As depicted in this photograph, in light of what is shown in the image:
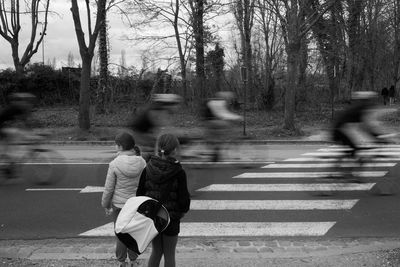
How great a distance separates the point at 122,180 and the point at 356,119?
5.04m

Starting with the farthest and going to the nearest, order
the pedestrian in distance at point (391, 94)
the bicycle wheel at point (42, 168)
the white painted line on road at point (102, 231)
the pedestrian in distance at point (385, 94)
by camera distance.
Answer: the pedestrian in distance at point (391, 94)
the pedestrian in distance at point (385, 94)
the bicycle wheel at point (42, 168)
the white painted line on road at point (102, 231)

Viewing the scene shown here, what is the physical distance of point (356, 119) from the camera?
8.45 m

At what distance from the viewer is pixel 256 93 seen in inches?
1144

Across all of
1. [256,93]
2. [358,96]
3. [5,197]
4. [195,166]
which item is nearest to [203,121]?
[195,166]

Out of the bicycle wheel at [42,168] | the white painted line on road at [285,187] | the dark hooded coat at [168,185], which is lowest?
the white painted line on road at [285,187]

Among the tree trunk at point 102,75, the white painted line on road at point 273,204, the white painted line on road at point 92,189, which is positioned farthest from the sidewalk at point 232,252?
the tree trunk at point 102,75

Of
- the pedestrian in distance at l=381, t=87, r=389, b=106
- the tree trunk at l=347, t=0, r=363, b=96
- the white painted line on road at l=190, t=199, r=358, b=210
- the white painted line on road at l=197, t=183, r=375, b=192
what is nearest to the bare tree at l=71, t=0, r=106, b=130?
the white painted line on road at l=197, t=183, r=375, b=192

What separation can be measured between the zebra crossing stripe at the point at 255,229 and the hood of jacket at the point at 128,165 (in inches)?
83.2

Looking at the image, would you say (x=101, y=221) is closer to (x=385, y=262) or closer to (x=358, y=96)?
(x=385, y=262)

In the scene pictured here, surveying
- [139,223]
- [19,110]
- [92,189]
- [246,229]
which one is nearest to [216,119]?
[92,189]

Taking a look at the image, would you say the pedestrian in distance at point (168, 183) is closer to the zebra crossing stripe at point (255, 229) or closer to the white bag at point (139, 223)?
the white bag at point (139, 223)

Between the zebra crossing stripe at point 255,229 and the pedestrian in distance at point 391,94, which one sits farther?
→ the pedestrian in distance at point 391,94

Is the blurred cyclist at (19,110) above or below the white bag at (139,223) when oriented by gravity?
above

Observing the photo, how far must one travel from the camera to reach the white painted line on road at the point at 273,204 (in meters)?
8.24
